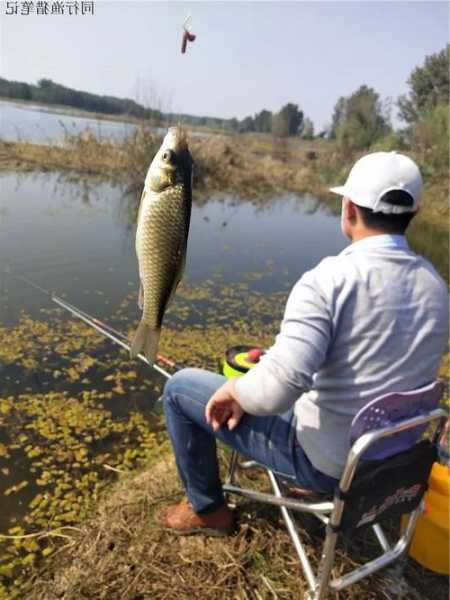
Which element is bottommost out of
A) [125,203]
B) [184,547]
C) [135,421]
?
[135,421]

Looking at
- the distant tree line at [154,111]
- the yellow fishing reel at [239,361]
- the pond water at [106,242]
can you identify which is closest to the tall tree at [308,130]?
the distant tree line at [154,111]

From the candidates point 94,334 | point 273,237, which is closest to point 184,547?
point 94,334

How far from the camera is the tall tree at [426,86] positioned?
2777 cm

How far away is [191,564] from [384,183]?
5.56ft

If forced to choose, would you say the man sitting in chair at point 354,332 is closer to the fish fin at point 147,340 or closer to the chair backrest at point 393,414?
the chair backrest at point 393,414

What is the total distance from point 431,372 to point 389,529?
1232mm

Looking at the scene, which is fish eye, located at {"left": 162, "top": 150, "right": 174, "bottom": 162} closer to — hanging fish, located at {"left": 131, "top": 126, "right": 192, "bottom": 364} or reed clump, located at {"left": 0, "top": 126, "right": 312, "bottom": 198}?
hanging fish, located at {"left": 131, "top": 126, "right": 192, "bottom": 364}

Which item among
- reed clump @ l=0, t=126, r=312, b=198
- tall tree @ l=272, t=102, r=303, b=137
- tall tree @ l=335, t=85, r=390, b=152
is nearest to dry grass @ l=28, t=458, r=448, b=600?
reed clump @ l=0, t=126, r=312, b=198

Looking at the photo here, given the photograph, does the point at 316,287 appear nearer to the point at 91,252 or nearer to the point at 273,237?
the point at 91,252

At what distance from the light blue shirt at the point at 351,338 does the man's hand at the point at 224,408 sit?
124 mm

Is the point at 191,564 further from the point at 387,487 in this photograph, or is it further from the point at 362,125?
the point at 362,125

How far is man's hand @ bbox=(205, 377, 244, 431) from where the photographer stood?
163 cm

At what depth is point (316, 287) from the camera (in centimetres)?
139

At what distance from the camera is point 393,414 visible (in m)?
1.47
